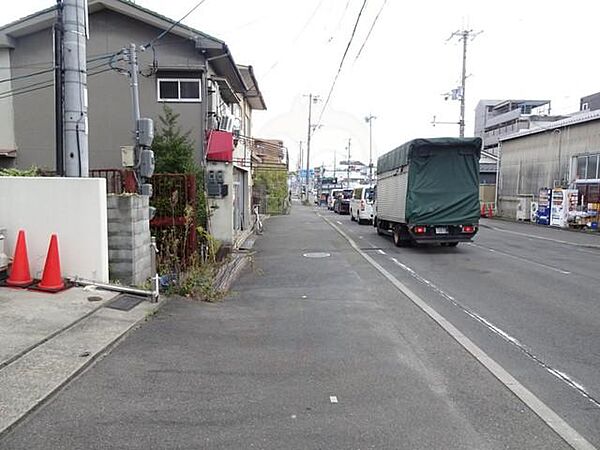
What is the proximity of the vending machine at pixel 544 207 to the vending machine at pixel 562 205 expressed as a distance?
52cm

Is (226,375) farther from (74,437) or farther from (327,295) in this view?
(327,295)

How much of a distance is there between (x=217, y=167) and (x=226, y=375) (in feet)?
35.3

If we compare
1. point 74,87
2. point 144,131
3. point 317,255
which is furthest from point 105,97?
point 74,87

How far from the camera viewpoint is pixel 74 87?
7.69 meters

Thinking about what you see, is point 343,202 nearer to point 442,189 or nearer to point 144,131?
point 442,189

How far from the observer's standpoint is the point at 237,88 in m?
20.3

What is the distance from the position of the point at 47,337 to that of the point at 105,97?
12.2 metres

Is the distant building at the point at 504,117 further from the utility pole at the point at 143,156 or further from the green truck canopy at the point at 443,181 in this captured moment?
the utility pole at the point at 143,156

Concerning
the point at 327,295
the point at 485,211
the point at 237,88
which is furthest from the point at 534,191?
the point at 327,295

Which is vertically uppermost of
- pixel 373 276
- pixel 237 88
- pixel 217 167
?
pixel 237 88

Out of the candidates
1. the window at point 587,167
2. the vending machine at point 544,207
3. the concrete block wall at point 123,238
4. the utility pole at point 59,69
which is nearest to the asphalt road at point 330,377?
the concrete block wall at point 123,238

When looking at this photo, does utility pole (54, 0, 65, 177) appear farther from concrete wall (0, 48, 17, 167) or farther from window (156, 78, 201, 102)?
concrete wall (0, 48, 17, 167)

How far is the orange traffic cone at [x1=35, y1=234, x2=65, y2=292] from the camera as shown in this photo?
698 centimetres

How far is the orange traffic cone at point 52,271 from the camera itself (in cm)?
698
